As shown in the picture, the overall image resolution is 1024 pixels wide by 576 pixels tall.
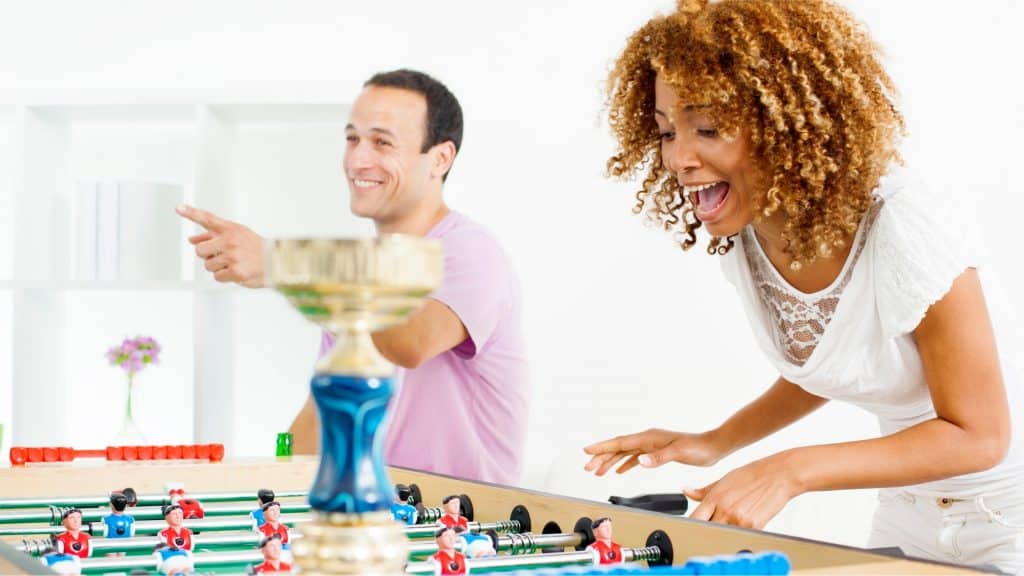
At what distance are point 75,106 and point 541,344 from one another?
143 cm

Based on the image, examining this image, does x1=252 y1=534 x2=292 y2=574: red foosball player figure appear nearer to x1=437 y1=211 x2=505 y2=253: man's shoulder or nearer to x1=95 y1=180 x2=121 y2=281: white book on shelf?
x1=437 y1=211 x2=505 y2=253: man's shoulder

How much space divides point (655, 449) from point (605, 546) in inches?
22.7

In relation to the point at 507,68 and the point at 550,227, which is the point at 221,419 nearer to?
the point at 550,227

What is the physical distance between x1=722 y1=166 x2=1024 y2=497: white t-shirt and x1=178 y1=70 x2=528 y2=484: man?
58 cm

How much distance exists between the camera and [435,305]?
215 centimetres

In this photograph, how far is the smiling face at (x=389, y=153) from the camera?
2500mm

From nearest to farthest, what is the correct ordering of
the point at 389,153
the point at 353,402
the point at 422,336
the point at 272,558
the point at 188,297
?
the point at 353,402, the point at 272,558, the point at 422,336, the point at 389,153, the point at 188,297

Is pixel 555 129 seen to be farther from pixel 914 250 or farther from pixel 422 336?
pixel 914 250

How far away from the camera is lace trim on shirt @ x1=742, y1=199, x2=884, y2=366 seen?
1.60 metres

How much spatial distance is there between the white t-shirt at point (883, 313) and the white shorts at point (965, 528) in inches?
0.8

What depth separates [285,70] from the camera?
3.58 m

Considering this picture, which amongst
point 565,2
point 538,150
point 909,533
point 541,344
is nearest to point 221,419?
point 541,344

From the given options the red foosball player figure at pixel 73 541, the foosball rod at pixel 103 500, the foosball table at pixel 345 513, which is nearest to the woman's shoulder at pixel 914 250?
the foosball table at pixel 345 513

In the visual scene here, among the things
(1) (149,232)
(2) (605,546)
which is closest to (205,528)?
(2) (605,546)
